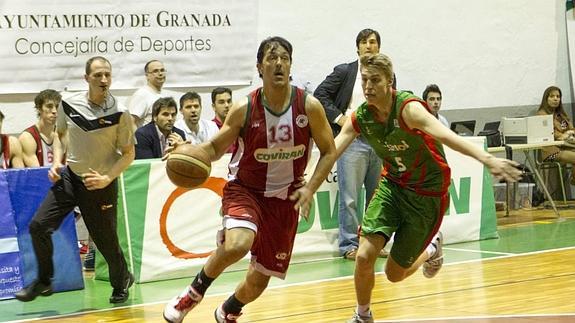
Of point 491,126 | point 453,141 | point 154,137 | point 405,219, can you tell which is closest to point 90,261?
point 154,137

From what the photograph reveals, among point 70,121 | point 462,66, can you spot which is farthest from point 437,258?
point 462,66

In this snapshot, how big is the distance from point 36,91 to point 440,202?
625 cm

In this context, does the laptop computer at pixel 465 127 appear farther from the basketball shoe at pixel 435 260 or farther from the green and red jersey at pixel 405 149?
the green and red jersey at pixel 405 149

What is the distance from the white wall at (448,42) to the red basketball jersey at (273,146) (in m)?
6.26

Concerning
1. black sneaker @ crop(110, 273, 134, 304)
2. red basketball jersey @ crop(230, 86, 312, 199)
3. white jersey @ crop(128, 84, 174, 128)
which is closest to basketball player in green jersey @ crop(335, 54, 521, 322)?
red basketball jersey @ crop(230, 86, 312, 199)

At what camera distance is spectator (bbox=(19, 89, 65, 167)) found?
10844 millimetres

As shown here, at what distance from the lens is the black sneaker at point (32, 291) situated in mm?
8789

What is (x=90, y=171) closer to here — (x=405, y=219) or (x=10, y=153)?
(x=10, y=153)

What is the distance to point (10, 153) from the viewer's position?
1090 cm

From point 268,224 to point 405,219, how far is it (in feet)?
3.65

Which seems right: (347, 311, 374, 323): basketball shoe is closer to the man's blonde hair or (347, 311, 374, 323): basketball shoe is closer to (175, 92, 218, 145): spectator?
the man's blonde hair

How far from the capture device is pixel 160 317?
8.38 meters

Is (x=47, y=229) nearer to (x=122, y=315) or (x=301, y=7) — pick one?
(x=122, y=315)

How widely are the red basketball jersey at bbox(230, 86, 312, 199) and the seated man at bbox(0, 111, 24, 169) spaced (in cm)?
443
